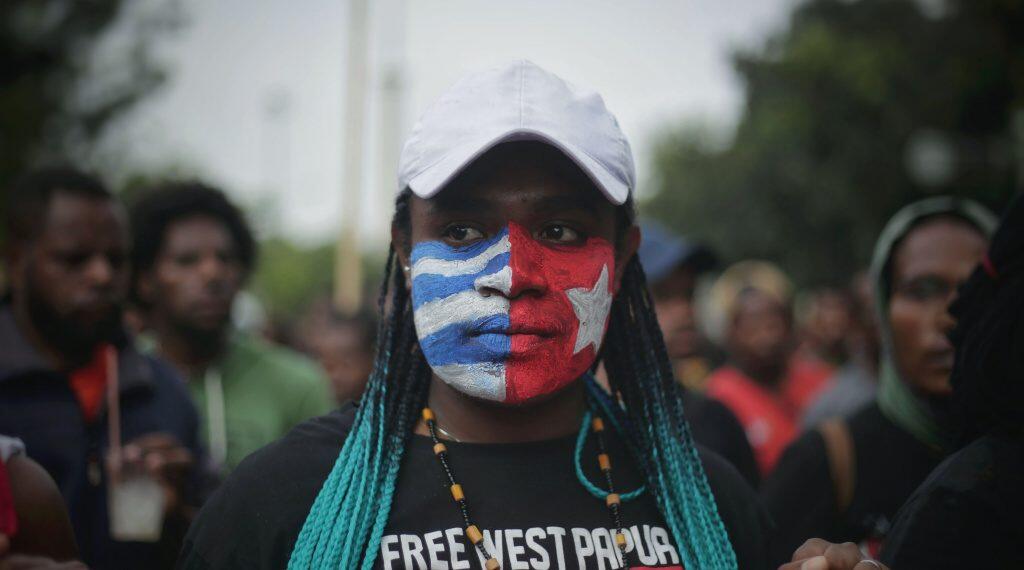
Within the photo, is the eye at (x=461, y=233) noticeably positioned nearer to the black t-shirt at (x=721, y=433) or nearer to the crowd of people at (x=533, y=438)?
the crowd of people at (x=533, y=438)

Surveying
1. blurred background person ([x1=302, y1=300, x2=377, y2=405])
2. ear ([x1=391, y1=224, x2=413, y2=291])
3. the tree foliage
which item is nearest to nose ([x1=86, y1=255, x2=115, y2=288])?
ear ([x1=391, y1=224, x2=413, y2=291])

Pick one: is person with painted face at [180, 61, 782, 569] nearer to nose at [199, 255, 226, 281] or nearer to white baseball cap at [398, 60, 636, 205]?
white baseball cap at [398, 60, 636, 205]

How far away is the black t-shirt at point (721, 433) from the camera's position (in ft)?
12.9

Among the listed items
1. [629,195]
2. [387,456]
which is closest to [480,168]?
[629,195]

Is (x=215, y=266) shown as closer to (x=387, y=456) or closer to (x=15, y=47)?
(x=387, y=456)

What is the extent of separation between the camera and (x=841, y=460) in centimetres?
334

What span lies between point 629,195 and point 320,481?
99cm

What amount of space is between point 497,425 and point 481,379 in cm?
16

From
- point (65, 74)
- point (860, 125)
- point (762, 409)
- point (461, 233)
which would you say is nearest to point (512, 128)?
point (461, 233)

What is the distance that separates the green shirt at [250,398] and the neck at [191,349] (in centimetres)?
5

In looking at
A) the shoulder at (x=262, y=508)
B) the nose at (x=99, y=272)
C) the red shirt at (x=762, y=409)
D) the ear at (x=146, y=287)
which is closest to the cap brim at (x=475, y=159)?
the shoulder at (x=262, y=508)

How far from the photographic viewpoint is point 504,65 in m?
2.38

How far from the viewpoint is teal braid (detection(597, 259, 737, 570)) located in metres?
2.30

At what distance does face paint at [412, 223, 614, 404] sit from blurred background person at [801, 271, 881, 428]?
243 cm
